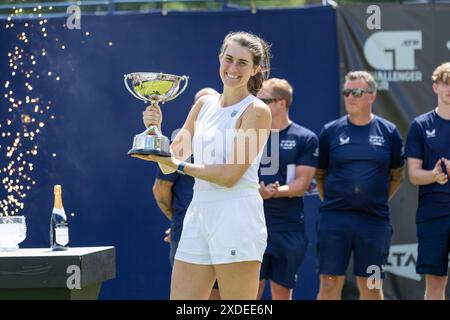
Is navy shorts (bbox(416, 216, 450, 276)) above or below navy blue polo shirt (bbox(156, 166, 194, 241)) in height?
below

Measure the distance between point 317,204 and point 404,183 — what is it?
770mm

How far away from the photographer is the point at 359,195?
253 inches

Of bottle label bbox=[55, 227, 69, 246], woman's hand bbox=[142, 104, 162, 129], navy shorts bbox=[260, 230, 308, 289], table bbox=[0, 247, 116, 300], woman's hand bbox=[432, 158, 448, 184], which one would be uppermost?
woman's hand bbox=[142, 104, 162, 129]

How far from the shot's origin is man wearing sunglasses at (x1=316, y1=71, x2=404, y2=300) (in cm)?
643

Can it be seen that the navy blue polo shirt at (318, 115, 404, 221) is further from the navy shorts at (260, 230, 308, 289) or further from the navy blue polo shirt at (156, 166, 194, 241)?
the navy blue polo shirt at (156, 166, 194, 241)

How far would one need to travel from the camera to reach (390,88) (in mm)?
7273

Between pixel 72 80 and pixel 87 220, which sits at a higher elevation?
pixel 72 80

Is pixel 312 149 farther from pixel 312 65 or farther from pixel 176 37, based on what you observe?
pixel 176 37

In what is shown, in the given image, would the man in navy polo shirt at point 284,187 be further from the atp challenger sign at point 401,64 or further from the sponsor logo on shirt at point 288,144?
the atp challenger sign at point 401,64

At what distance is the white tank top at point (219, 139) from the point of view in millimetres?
4078

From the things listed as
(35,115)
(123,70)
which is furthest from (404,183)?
(35,115)

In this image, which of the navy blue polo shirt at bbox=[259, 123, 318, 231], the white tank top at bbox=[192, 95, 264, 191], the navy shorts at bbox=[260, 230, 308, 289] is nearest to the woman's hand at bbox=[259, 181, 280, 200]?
the navy blue polo shirt at bbox=[259, 123, 318, 231]

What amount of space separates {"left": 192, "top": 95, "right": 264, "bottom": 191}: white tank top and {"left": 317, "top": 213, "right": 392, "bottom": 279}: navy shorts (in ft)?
8.06

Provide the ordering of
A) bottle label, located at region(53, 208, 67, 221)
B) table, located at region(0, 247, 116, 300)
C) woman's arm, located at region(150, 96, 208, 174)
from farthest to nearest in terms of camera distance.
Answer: bottle label, located at region(53, 208, 67, 221)
table, located at region(0, 247, 116, 300)
woman's arm, located at region(150, 96, 208, 174)
